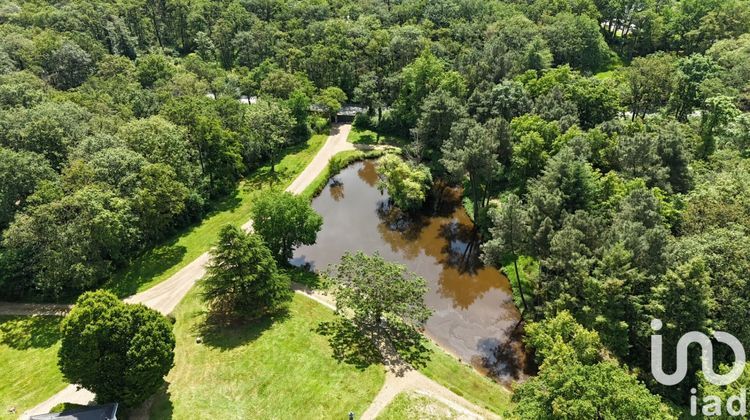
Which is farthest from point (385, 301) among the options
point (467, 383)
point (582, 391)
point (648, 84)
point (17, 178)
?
point (648, 84)

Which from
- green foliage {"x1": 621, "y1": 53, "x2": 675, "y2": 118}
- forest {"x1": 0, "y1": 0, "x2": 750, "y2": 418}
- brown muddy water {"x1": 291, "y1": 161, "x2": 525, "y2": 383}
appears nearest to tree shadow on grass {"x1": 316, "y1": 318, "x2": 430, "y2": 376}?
brown muddy water {"x1": 291, "y1": 161, "x2": 525, "y2": 383}

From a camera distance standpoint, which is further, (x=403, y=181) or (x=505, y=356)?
(x=403, y=181)

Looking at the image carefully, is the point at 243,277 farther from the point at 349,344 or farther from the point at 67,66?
the point at 67,66

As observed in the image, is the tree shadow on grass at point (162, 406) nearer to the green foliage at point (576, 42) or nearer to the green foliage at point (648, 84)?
the green foliage at point (648, 84)

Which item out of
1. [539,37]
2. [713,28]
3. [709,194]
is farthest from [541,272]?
[713,28]

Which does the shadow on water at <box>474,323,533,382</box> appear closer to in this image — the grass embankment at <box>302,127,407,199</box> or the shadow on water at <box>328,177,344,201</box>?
the shadow on water at <box>328,177,344,201</box>

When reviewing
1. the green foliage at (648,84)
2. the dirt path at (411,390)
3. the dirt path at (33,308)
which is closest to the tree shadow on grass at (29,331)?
the dirt path at (33,308)
